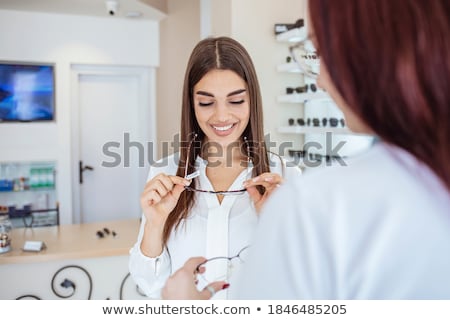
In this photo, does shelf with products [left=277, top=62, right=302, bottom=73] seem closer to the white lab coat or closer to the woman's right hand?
the woman's right hand

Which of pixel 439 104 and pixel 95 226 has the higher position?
pixel 439 104

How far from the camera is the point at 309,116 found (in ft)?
2.69

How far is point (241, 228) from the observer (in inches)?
23.9

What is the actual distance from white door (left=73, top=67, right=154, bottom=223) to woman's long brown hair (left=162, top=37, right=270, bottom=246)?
0.16 meters

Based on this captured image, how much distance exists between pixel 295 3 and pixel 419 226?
644 mm

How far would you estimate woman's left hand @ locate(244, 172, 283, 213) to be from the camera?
0.58m

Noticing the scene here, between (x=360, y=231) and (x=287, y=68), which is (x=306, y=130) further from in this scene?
(x=360, y=231)

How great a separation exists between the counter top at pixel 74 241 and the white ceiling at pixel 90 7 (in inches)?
15.9

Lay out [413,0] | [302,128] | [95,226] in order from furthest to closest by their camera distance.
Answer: [95,226], [302,128], [413,0]

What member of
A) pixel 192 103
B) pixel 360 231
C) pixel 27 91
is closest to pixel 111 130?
pixel 27 91

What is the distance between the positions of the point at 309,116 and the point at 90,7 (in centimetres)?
48

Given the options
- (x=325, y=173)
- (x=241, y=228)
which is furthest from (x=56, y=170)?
(x=325, y=173)

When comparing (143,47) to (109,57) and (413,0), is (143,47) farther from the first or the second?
(413,0)

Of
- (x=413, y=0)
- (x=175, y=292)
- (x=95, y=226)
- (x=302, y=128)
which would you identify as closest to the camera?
(x=413, y=0)
